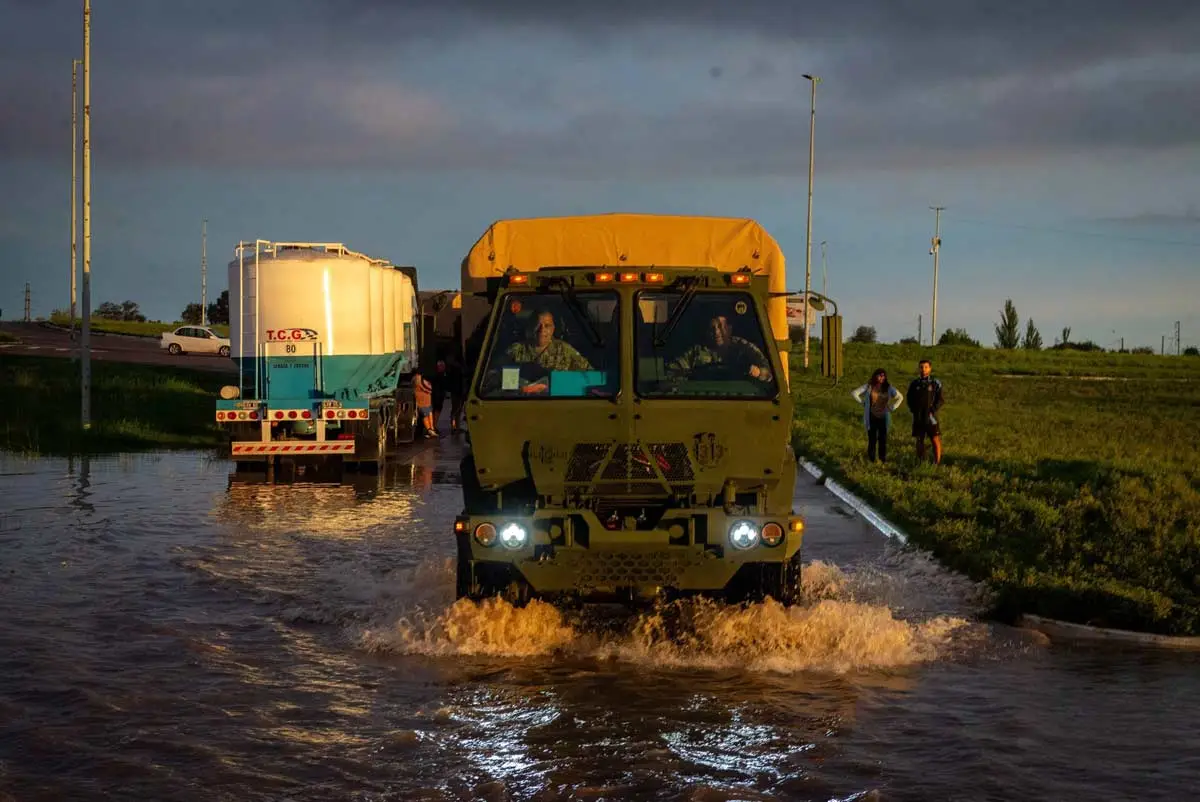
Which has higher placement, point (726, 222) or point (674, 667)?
point (726, 222)

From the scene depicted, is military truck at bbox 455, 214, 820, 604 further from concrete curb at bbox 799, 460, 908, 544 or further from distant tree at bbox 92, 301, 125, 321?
distant tree at bbox 92, 301, 125, 321

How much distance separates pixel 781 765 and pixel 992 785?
3.21ft

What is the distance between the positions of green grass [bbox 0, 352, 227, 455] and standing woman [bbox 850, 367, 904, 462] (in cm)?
1282

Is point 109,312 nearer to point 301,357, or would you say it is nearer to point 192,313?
point 192,313

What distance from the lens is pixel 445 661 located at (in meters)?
9.09

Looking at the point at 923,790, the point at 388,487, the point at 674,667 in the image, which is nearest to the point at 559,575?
the point at 674,667

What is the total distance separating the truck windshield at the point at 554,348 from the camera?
9.33 m

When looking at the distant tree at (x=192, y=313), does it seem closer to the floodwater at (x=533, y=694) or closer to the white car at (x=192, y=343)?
the white car at (x=192, y=343)

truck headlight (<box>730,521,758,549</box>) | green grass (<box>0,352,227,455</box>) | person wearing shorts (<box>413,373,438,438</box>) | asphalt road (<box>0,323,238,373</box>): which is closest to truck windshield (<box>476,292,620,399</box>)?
truck headlight (<box>730,521,758,549</box>)

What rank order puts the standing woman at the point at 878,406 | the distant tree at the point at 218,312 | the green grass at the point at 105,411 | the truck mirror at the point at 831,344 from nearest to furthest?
the truck mirror at the point at 831,344 < the standing woman at the point at 878,406 < the green grass at the point at 105,411 < the distant tree at the point at 218,312

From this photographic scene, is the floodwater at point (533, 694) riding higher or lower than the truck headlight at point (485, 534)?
lower

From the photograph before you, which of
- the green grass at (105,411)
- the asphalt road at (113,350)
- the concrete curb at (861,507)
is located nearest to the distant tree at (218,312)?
the asphalt road at (113,350)

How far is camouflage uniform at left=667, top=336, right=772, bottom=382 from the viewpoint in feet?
30.9

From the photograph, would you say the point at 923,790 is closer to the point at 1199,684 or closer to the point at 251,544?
the point at 1199,684
